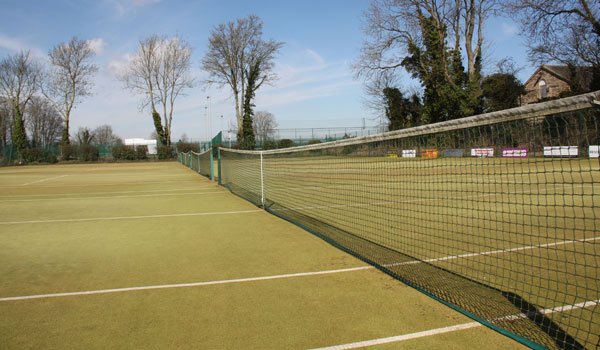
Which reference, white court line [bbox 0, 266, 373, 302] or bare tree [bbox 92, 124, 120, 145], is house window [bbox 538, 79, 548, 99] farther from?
bare tree [bbox 92, 124, 120, 145]

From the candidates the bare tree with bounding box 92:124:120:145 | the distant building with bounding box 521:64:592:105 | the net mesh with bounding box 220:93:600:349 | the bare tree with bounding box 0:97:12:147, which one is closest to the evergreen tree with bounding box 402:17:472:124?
the distant building with bounding box 521:64:592:105

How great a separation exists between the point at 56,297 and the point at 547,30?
120 feet

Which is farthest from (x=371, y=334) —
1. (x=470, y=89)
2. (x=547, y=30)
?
(x=470, y=89)

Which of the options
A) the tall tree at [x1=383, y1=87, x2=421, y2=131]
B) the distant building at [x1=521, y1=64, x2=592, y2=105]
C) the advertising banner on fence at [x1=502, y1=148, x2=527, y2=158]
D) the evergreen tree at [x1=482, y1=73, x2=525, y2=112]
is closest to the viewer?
the advertising banner on fence at [x1=502, y1=148, x2=527, y2=158]

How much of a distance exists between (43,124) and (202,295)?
89177mm

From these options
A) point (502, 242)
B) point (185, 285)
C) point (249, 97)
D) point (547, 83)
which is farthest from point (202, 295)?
point (547, 83)

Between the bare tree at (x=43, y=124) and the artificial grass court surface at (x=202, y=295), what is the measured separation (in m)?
69.6

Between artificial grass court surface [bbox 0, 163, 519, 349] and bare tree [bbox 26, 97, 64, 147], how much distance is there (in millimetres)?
69647

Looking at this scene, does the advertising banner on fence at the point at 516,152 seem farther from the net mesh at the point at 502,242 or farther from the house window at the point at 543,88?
the house window at the point at 543,88

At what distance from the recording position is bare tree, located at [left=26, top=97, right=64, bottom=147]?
6792 cm

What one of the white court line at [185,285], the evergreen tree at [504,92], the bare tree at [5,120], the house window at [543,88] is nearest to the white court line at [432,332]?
the white court line at [185,285]

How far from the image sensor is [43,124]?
78062mm

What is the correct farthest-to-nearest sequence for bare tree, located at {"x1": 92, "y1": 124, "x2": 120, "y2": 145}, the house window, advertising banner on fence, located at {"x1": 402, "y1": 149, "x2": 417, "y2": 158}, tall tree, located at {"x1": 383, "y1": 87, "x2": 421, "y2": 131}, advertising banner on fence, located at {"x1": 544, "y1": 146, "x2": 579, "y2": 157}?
bare tree, located at {"x1": 92, "y1": 124, "x2": 120, "y2": 145}, the house window, tall tree, located at {"x1": 383, "y1": 87, "x2": 421, "y2": 131}, advertising banner on fence, located at {"x1": 402, "y1": 149, "x2": 417, "y2": 158}, advertising banner on fence, located at {"x1": 544, "y1": 146, "x2": 579, "y2": 157}

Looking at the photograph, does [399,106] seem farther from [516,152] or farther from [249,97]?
[516,152]
